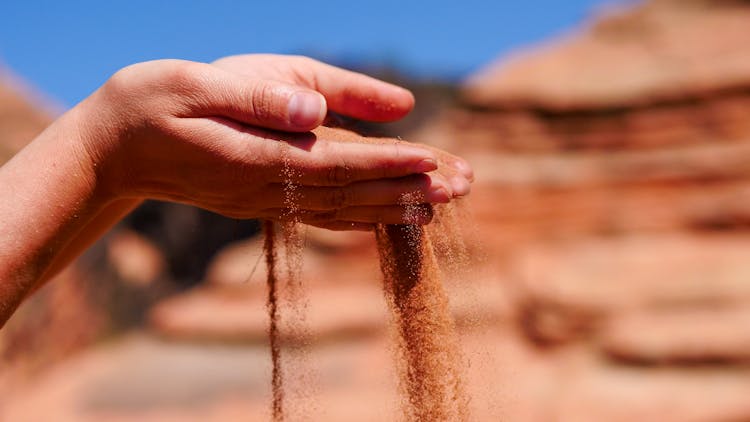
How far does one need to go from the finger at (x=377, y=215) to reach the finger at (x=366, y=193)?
0.03 m

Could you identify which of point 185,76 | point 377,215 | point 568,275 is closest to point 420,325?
point 377,215

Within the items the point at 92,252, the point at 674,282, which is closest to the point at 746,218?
the point at 674,282

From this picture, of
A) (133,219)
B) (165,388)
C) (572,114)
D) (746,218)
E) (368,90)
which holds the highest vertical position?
(133,219)

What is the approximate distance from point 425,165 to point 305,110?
0.23m

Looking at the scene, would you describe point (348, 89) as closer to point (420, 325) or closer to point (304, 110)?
point (304, 110)

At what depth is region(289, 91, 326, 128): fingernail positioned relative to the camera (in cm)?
123

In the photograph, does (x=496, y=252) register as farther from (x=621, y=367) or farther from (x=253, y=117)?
(x=253, y=117)

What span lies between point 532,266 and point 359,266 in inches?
62.7

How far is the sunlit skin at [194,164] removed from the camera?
4.14ft

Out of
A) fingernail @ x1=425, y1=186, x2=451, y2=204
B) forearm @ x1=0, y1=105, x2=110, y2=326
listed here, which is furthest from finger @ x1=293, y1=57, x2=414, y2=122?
forearm @ x1=0, y1=105, x2=110, y2=326

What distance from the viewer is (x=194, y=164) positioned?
1.31 meters

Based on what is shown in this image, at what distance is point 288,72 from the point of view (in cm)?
162

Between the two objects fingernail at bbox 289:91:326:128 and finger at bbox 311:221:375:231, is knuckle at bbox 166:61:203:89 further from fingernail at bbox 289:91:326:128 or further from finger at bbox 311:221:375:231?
finger at bbox 311:221:375:231

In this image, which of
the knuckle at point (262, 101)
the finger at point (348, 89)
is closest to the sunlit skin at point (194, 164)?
the knuckle at point (262, 101)
